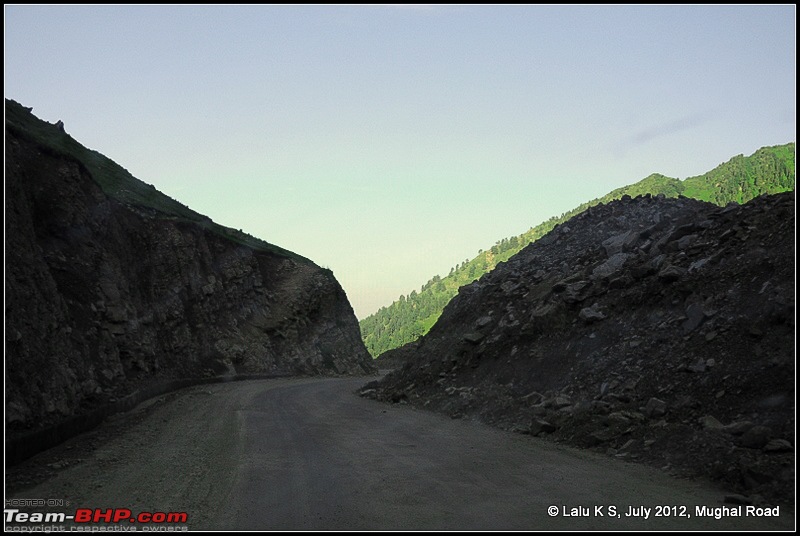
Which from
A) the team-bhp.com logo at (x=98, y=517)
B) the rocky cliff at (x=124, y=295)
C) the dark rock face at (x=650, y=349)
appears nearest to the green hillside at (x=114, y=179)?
the rocky cliff at (x=124, y=295)

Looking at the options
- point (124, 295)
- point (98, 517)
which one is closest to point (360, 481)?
point (98, 517)

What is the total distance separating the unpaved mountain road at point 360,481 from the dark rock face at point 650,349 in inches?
45.0

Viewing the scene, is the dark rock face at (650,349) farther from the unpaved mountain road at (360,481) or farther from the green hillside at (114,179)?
the green hillside at (114,179)

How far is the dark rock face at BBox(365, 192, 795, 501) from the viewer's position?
10.7 meters

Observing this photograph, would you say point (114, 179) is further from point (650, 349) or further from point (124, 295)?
point (650, 349)

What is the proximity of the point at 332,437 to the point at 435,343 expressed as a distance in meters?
12.5

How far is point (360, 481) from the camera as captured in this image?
9523mm

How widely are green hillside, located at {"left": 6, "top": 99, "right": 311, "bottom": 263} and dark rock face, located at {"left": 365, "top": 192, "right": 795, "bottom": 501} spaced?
2374 cm

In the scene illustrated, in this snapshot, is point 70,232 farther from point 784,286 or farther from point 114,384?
point 784,286

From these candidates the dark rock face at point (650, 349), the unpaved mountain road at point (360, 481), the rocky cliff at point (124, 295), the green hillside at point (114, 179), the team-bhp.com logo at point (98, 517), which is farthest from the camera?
the green hillside at point (114, 179)

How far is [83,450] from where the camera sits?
12906mm

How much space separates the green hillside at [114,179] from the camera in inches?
1441

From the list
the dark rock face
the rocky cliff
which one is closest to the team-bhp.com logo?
the rocky cliff

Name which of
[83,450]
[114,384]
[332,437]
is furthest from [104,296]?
[332,437]
